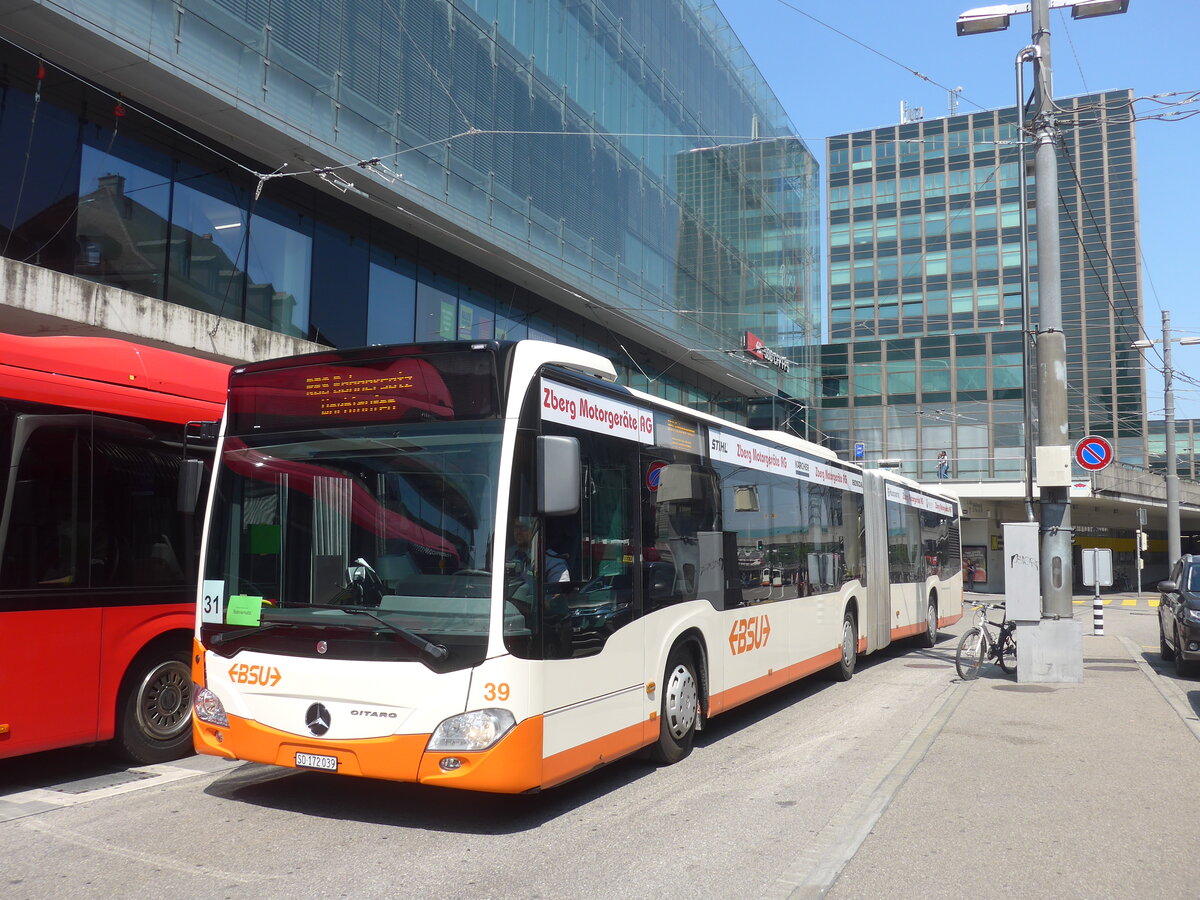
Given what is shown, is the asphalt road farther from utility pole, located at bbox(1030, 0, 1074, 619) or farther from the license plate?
utility pole, located at bbox(1030, 0, 1074, 619)

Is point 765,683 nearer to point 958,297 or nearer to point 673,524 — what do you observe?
point 673,524

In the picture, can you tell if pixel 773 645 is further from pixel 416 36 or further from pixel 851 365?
pixel 851 365

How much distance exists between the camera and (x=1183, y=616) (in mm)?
13469

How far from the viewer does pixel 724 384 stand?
3691 cm

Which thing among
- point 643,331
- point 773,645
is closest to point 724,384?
point 643,331

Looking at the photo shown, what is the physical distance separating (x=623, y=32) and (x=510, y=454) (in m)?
24.5

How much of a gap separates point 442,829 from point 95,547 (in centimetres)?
335

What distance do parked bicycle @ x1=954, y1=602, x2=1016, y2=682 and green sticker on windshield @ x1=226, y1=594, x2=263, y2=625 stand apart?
960 centimetres

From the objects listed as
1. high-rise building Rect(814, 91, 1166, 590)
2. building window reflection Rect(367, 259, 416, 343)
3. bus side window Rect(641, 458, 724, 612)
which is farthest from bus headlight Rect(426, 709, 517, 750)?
building window reflection Rect(367, 259, 416, 343)

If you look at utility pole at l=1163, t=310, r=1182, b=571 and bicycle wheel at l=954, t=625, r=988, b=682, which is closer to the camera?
bicycle wheel at l=954, t=625, r=988, b=682

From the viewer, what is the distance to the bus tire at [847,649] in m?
12.9

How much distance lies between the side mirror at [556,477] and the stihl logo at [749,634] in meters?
3.63

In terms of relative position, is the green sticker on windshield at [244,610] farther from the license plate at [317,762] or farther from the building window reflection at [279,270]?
the building window reflection at [279,270]

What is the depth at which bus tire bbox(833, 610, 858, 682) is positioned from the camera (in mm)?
12870
